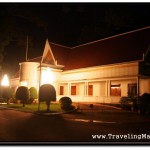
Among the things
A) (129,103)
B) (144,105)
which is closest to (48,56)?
(129,103)

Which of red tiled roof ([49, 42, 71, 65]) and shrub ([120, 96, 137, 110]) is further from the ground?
red tiled roof ([49, 42, 71, 65])

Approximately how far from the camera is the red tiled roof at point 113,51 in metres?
30.3

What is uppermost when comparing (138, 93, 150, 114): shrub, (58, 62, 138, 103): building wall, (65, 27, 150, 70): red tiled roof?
(65, 27, 150, 70): red tiled roof

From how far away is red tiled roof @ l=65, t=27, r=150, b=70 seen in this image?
30.3 metres

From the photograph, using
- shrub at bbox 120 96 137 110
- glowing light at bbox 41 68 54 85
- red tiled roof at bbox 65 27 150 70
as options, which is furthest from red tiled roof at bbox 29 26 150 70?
shrub at bbox 120 96 137 110

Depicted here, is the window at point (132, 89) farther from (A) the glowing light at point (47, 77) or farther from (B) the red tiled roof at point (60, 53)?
(B) the red tiled roof at point (60, 53)

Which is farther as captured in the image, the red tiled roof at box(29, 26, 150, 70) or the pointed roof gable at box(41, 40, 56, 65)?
the pointed roof gable at box(41, 40, 56, 65)

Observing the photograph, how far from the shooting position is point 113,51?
111 ft

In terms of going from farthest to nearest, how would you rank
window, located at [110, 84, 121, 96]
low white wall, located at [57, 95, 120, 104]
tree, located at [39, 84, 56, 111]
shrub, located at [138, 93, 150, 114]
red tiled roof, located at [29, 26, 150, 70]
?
window, located at [110, 84, 121, 96]
red tiled roof, located at [29, 26, 150, 70]
low white wall, located at [57, 95, 120, 104]
tree, located at [39, 84, 56, 111]
shrub, located at [138, 93, 150, 114]

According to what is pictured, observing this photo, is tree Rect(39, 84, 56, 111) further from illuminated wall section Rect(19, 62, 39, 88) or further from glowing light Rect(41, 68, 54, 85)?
illuminated wall section Rect(19, 62, 39, 88)

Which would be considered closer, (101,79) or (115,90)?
(115,90)

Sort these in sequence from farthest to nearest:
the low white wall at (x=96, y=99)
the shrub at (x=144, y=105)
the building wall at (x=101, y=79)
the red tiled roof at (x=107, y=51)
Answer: the red tiled roof at (x=107, y=51) → the low white wall at (x=96, y=99) → the building wall at (x=101, y=79) → the shrub at (x=144, y=105)

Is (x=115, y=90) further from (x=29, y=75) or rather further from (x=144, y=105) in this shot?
(x=29, y=75)

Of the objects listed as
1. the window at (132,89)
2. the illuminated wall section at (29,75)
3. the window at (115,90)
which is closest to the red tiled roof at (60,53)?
the illuminated wall section at (29,75)
